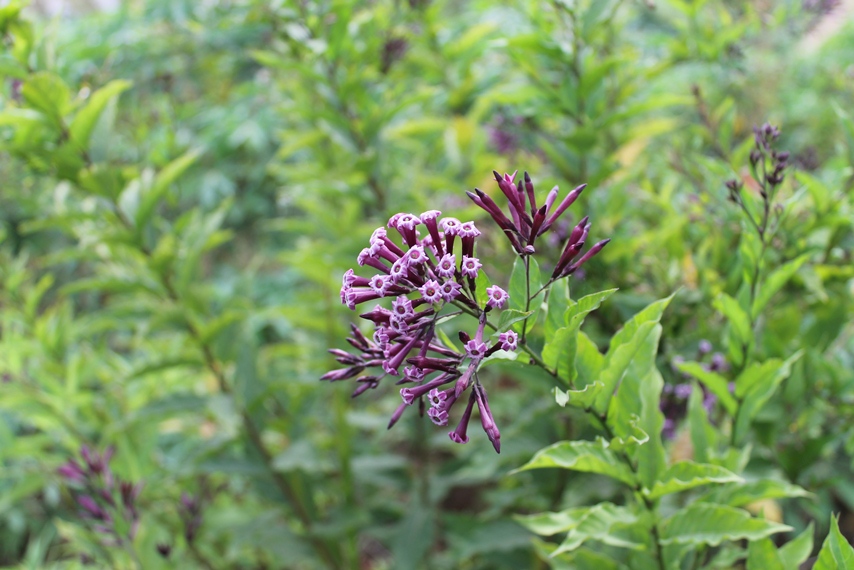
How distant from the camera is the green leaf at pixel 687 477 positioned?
73cm

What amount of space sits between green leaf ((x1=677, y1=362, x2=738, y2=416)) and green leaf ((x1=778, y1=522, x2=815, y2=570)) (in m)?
0.18

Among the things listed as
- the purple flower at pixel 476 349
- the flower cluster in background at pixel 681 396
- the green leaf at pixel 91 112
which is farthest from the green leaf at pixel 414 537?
the green leaf at pixel 91 112

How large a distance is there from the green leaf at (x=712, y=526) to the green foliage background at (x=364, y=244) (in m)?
0.08

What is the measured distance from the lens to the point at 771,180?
2.64 feet

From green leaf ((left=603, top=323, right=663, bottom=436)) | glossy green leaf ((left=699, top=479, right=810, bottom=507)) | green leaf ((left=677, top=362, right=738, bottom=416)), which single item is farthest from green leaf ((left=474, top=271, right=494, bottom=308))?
glossy green leaf ((left=699, top=479, right=810, bottom=507))

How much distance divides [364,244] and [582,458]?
2.47ft

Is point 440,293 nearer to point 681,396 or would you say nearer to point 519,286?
point 519,286

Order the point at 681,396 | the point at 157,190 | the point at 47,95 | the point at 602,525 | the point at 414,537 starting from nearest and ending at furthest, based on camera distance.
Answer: the point at 602,525 → the point at 681,396 → the point at 47,95 → the point at 157,190 → the point at 414,537

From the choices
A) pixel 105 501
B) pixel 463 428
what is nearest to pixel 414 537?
pixel 105 501

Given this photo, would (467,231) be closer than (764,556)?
Yes

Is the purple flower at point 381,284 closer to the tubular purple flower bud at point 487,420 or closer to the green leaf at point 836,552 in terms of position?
the tubular purple flower bud at point 487,420

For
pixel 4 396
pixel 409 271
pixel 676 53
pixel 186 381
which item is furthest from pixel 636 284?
pixel 4 396

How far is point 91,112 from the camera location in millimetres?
1182

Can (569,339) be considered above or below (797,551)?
above
